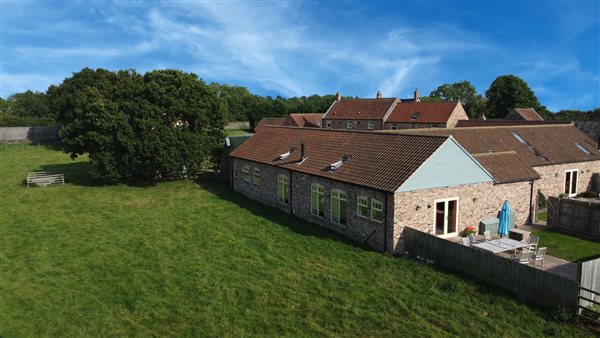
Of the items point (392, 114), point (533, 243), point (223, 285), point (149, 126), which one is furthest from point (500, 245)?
point (392, 114)

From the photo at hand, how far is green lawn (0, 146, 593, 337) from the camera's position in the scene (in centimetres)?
1201

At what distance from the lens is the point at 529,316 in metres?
12.0

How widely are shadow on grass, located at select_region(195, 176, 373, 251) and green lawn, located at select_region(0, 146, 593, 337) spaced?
0.50 ft

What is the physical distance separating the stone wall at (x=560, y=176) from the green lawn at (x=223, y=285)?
14.4 m

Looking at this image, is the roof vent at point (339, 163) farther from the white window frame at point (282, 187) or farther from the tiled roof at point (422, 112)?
the tiled roof at point (422, 112)

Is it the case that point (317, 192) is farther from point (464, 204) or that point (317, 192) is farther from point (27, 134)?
point (27, 134)

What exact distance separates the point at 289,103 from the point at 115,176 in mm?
73101

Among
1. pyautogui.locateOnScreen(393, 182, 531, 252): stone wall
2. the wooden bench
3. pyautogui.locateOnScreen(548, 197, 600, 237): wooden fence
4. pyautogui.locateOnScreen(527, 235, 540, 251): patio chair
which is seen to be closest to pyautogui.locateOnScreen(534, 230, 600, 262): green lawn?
pyautogui.locateOnScreen(548, 197, 600, 237): wooden fence

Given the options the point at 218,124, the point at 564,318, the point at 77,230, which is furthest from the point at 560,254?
the point at 218,124

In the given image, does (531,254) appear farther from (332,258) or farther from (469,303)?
(332,258)

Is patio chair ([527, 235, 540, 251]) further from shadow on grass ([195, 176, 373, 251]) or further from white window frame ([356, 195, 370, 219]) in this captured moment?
white window frame ([356, 195, 370, 219])

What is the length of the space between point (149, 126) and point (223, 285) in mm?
19895

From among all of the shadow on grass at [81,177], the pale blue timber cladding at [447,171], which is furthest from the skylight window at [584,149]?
the shadow on grass at [81,177]

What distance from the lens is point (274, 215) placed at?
78.0 feet
